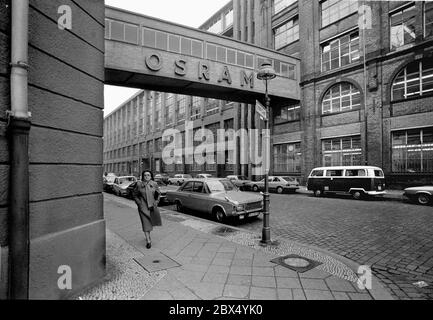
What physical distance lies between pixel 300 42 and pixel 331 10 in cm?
346

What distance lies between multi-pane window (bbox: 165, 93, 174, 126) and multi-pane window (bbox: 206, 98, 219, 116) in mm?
10333

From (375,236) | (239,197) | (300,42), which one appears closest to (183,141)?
(300,42)

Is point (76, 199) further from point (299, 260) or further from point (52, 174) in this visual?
point (299, 260)

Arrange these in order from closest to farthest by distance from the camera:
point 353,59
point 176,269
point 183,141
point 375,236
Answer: point 176,269 < point 375,236 < point 353,59 < point 183,141

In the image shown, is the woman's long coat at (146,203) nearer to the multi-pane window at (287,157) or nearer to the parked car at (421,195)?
the parked car at (421,195)

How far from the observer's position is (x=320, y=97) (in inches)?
860

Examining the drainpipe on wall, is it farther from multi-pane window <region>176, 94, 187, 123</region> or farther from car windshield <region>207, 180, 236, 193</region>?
multi-pane window <region>176, 94, 187, 123</region>

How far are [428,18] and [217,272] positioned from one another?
21.0 metres

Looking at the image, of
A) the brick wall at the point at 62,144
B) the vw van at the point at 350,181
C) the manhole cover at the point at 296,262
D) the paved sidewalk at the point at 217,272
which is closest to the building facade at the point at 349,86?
the vw van at the point at 350,181

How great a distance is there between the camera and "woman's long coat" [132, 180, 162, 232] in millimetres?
5734

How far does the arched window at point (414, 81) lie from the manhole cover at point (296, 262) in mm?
17091
